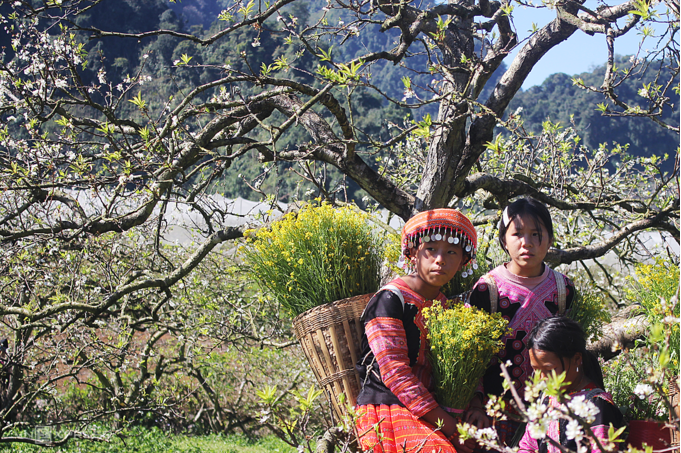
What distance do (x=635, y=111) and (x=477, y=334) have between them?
182 cm

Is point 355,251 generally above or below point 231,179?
below

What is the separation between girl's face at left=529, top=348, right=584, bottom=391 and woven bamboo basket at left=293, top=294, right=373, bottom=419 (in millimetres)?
683

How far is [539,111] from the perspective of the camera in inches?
1277

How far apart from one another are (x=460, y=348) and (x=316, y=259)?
0.73 meters

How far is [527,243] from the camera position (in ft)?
7.23

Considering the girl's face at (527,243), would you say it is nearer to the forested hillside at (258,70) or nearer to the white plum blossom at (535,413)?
the white plum blossom at (535,413)

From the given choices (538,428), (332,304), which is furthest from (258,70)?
(538,428)

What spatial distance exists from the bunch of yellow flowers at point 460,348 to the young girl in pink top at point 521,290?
17cm

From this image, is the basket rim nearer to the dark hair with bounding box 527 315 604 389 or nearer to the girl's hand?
the girl's hand

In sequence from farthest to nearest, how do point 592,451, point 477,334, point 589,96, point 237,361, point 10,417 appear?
point 589,96, point 237,361, point 10,417, point 477,334, point 592,451

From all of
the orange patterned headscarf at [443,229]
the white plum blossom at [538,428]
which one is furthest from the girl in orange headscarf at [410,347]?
the white plum blossom at [538,428]

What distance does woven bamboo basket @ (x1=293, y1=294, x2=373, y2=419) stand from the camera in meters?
2.24

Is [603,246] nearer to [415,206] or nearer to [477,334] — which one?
[415,206]

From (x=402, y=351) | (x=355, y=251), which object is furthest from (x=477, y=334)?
(x=355, y=251)
